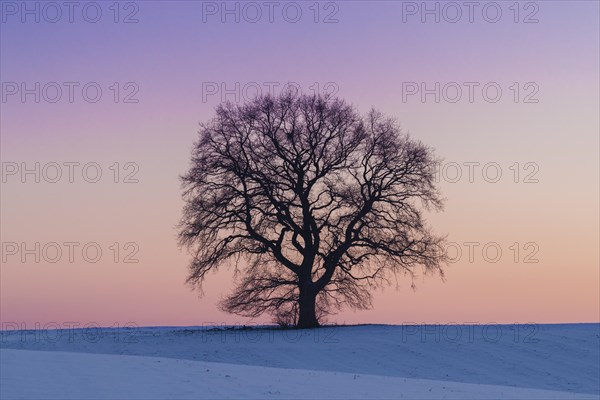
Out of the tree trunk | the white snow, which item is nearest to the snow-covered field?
the white snow

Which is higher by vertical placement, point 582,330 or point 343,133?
point 343,133

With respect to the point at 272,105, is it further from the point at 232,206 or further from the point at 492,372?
the point at 492,372

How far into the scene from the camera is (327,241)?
44.2 m

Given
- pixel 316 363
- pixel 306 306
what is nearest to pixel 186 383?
pixel 316 363

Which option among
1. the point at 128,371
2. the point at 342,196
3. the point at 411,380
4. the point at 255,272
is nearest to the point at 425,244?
the point at 342,196

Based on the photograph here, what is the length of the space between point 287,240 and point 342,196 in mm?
3604

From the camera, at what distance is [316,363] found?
112 ft

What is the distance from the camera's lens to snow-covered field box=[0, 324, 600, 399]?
81.1 ft

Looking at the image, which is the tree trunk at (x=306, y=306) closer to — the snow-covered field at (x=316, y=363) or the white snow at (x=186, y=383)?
the snow-covered field at (x=316, y=363)

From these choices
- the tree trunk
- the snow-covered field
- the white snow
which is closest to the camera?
the white snow

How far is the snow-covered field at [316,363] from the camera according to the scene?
24719 mm

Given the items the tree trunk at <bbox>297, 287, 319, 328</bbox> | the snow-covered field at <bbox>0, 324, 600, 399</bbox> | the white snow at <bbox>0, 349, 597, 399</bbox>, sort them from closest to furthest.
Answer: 1. the white snow at <bbox>0, 349, 597, 399</bbox>
2. the snow-covered field at <bbox>0, 324, 600, 399</bbox>
3. the tree trunk at <bbox>297, 287, 319, 328</bbox>

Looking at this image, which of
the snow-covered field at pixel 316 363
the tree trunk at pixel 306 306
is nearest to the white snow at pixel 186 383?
the snow-covered field at pixel 316 363

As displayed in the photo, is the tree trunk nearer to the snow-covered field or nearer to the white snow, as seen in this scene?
the snow-covered field
